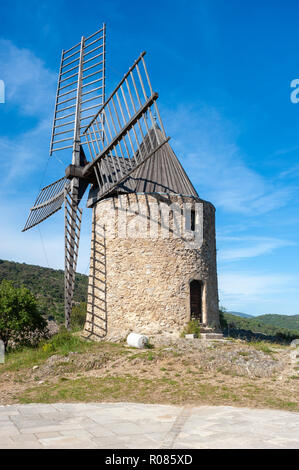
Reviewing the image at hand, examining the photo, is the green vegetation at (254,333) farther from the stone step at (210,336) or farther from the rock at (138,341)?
the rock at (138,341)

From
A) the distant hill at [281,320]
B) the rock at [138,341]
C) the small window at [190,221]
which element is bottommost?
the distant hill at [281,320]

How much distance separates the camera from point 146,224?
40.4ft

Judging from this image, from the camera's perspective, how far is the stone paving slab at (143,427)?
3.74 meters

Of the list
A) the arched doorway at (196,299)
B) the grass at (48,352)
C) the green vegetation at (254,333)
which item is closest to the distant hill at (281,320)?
the green vegetation at (254,333)

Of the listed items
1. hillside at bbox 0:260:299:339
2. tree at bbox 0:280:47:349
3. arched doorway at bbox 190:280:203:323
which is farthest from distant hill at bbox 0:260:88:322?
arched doorway at bbox 190:280:203:323

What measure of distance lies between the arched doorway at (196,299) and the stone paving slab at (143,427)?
645cm

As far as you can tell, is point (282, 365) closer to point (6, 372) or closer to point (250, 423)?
point (250, 423)

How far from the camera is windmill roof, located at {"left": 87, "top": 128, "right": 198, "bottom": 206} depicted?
12.9 m

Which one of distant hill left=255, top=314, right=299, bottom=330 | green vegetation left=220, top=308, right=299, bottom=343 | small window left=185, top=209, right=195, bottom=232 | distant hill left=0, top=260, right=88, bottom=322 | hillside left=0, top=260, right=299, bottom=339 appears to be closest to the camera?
small window left=185, top=209, right=195, bottom=232

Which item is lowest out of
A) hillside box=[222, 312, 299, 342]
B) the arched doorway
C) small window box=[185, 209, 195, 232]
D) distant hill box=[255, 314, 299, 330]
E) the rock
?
distant hill box=[255, 314, 299, 330]

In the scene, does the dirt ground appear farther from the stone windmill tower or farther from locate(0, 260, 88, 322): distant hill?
locate(0, 260, 88, 322): distant hill

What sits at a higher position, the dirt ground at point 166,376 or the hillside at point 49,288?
the hillside at point 49,288

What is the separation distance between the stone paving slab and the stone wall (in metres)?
5.74
